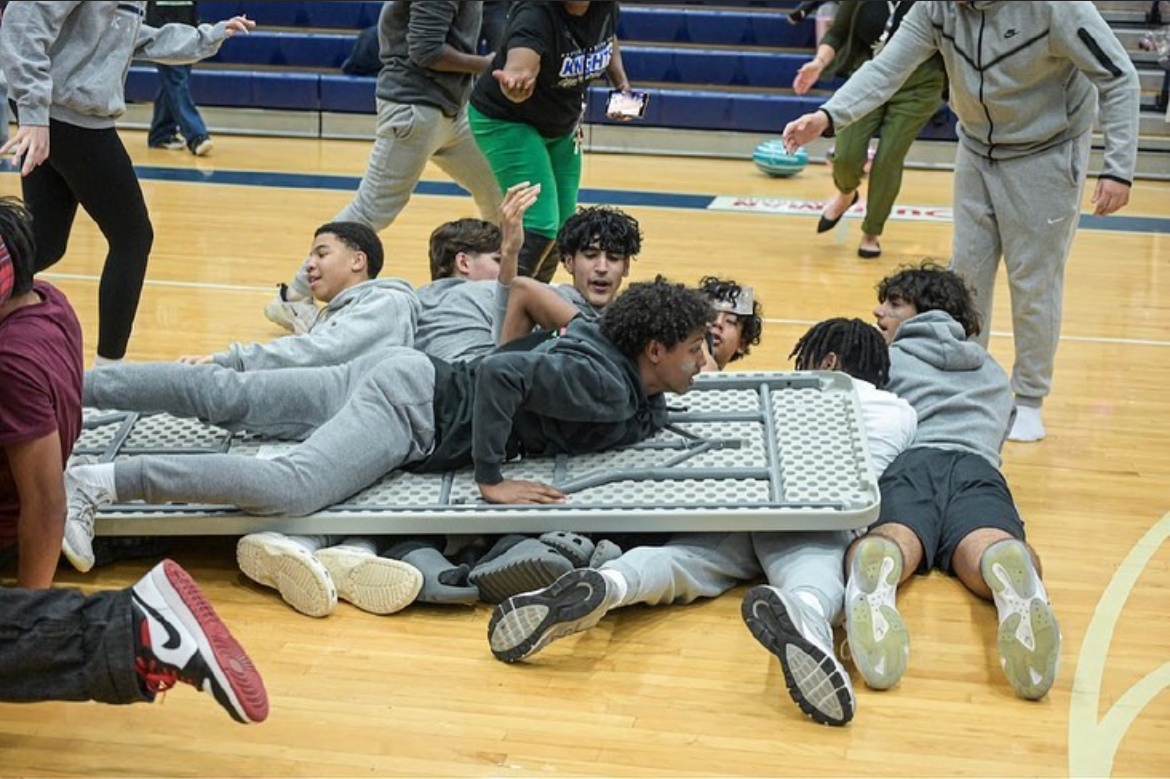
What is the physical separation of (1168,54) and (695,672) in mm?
8236

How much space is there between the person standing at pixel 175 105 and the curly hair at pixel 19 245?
21.4 ft

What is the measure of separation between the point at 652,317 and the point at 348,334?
84 centimetres

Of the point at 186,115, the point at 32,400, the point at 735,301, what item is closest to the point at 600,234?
the point at 735,301

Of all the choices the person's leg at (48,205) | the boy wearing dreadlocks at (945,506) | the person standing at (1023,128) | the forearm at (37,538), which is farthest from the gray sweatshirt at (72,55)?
the boy wearing dreadlocks at (945,506)

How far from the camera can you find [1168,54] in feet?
32.7

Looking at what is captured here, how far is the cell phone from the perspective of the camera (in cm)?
541

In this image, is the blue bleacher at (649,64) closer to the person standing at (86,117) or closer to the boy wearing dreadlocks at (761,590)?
the person standing at (86,117)

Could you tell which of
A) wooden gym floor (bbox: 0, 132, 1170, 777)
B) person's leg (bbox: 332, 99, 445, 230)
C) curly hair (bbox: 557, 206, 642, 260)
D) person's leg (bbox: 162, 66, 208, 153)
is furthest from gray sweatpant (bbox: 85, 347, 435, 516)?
person's leg (bbox: 162, 66, 208, 153)

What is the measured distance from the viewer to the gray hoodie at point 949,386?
3801 mm

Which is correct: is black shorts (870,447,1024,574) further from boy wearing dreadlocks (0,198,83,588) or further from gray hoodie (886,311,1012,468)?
boy wearing dreadlocks (0,198,83,588)

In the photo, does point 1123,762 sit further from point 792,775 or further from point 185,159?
point 185,159

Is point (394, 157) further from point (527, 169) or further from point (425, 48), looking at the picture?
point (527, 169)

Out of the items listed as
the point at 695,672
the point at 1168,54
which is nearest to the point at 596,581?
the point at 695,672

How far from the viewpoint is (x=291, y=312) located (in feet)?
18.4
